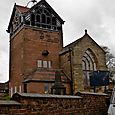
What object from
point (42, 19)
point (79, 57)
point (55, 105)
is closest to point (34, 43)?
point (42, 19)

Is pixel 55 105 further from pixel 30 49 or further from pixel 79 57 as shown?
pixel 30 49

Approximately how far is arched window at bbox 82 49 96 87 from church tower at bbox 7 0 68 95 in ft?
13.7

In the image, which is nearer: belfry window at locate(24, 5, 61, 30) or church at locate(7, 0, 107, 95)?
church at locate(7, 0, 107, 95)

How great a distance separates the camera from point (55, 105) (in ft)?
31.2

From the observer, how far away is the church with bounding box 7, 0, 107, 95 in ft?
107

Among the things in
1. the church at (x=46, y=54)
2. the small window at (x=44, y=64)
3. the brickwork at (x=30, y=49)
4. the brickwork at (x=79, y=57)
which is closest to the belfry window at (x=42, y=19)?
the church at (x=46, y=54)

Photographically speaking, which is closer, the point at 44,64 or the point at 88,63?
the point at 44,64

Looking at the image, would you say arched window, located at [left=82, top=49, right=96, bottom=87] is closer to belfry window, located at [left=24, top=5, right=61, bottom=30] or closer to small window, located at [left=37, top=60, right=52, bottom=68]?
small window, located at [left=37, top=60, right=52, bottom=68]

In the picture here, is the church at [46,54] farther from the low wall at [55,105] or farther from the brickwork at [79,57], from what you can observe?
the low wall at [55,105]

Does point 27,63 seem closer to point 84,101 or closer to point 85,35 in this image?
point 85,35

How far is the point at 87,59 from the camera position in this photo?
35688 mm

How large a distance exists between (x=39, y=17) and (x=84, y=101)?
26892 millimetres

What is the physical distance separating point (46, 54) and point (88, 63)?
6240 millimetres

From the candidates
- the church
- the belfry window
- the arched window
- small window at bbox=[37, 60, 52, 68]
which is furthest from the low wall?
the belfry window
